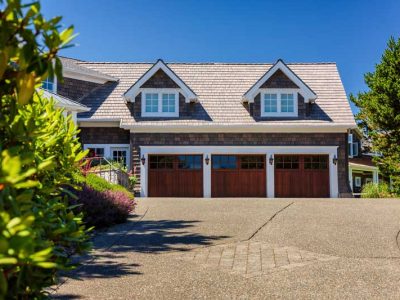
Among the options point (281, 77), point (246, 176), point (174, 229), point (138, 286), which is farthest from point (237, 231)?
point (281, 77)

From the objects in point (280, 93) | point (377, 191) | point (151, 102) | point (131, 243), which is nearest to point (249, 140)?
point (280, 93)

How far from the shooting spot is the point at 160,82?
21859mm

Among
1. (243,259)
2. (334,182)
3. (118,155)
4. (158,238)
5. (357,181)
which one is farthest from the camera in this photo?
(357,181)

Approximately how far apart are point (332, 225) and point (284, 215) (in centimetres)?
177

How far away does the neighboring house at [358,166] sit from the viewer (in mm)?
35062

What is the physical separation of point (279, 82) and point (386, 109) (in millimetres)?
6076

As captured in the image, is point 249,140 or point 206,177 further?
point 249,140

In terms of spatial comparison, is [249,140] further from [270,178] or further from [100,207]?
[100,207]

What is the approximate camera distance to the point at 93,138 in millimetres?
21984

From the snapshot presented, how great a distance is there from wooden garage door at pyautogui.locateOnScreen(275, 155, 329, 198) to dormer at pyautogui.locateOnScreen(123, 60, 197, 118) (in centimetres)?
550

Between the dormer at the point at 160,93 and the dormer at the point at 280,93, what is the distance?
3.23 metres

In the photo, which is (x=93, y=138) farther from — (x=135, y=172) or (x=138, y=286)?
(x=138, y=286)

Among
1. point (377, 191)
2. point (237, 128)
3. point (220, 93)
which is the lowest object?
point (377, 191)

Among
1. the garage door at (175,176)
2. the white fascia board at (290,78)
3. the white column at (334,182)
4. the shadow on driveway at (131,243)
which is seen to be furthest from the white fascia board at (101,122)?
the shadow on driveway at (131,243)
